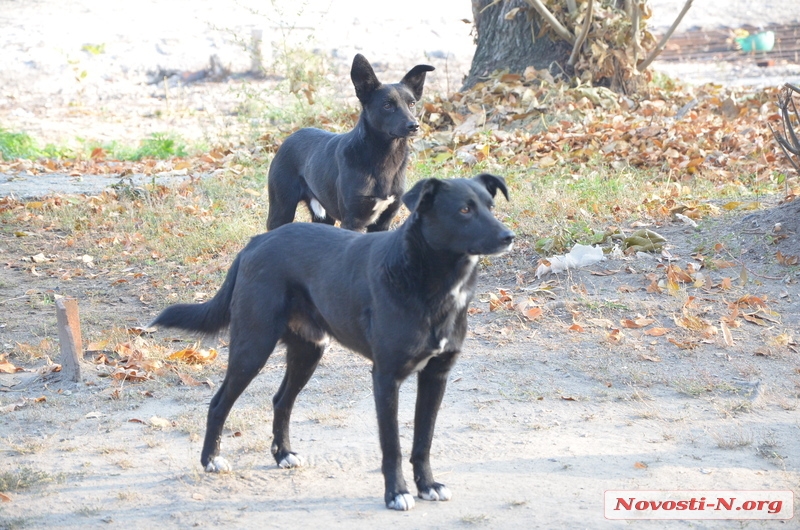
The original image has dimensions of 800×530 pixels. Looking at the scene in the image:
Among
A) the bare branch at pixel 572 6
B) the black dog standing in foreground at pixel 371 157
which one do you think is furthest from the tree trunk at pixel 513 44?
the black dog standing in foreground at pixel 371 157

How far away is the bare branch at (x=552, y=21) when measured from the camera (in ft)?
35.8

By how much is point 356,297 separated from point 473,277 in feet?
1.71

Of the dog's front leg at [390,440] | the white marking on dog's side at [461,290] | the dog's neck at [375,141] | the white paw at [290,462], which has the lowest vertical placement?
the white paw at [290,462]

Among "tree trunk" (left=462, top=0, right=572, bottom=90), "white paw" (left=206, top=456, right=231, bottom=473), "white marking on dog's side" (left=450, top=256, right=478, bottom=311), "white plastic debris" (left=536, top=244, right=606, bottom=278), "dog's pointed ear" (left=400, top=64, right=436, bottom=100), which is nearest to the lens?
"white marking on dog's side" (left=450, top=256, right=478, bottom=311)

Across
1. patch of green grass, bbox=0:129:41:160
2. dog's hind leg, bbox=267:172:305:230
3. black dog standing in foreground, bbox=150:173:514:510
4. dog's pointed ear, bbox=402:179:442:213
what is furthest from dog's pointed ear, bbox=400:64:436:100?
patch of green grass, bbox=0:129:41:160

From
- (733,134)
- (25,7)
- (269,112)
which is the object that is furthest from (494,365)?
(25,7)

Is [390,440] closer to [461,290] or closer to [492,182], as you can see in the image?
[461,290]

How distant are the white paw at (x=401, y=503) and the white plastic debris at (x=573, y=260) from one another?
3.40m

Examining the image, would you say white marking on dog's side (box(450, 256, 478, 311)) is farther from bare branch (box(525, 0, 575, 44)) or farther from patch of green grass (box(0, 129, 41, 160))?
patch of green grass (box(0, 129, 41, 160))

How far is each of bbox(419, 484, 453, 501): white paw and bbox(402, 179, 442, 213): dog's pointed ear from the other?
4.01 ft

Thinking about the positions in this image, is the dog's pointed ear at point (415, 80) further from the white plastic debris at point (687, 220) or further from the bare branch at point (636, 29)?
the bare branch at point (636, 29)

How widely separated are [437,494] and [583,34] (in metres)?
8.66

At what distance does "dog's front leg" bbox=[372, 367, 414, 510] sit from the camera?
12.0 ft

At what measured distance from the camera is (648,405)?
15.8ft
